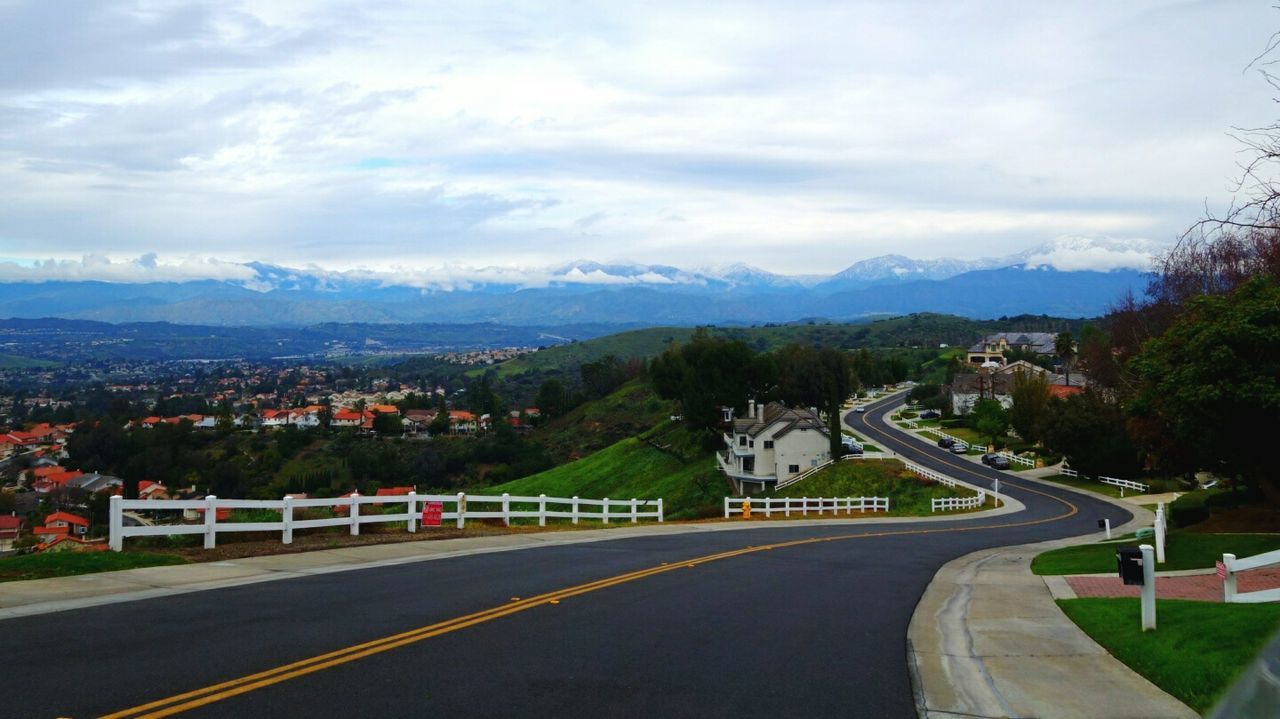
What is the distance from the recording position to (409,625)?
11.0 meters

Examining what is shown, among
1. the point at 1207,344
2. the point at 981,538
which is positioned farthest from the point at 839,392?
the point at 1207,344

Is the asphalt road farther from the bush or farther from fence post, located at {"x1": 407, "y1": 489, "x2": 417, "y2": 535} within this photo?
the bush

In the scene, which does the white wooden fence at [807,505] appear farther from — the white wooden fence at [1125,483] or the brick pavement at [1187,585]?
the brick pavement at [1187,585]

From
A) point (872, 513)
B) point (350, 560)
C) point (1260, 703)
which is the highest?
point (1260, 703)

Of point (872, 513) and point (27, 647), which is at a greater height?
point (27, 647)

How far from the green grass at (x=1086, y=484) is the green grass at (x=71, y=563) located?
2074 inches

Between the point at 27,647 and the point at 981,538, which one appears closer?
the point at 27,647

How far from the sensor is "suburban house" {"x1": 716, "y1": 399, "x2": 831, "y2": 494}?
70875 millimetres

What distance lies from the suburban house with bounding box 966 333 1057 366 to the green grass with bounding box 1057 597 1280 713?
15084 centimetres

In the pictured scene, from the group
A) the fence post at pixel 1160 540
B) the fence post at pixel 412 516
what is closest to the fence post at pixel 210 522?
the fence post at pixel 412 516

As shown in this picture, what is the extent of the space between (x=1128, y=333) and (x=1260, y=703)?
199ft

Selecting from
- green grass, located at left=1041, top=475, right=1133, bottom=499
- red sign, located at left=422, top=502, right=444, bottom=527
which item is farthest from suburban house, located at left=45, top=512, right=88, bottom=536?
green grass, located at left=1041, top=475, right=1133, bottom=499

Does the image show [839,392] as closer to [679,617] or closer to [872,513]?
[872,513]

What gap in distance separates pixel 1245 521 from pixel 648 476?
195ft
